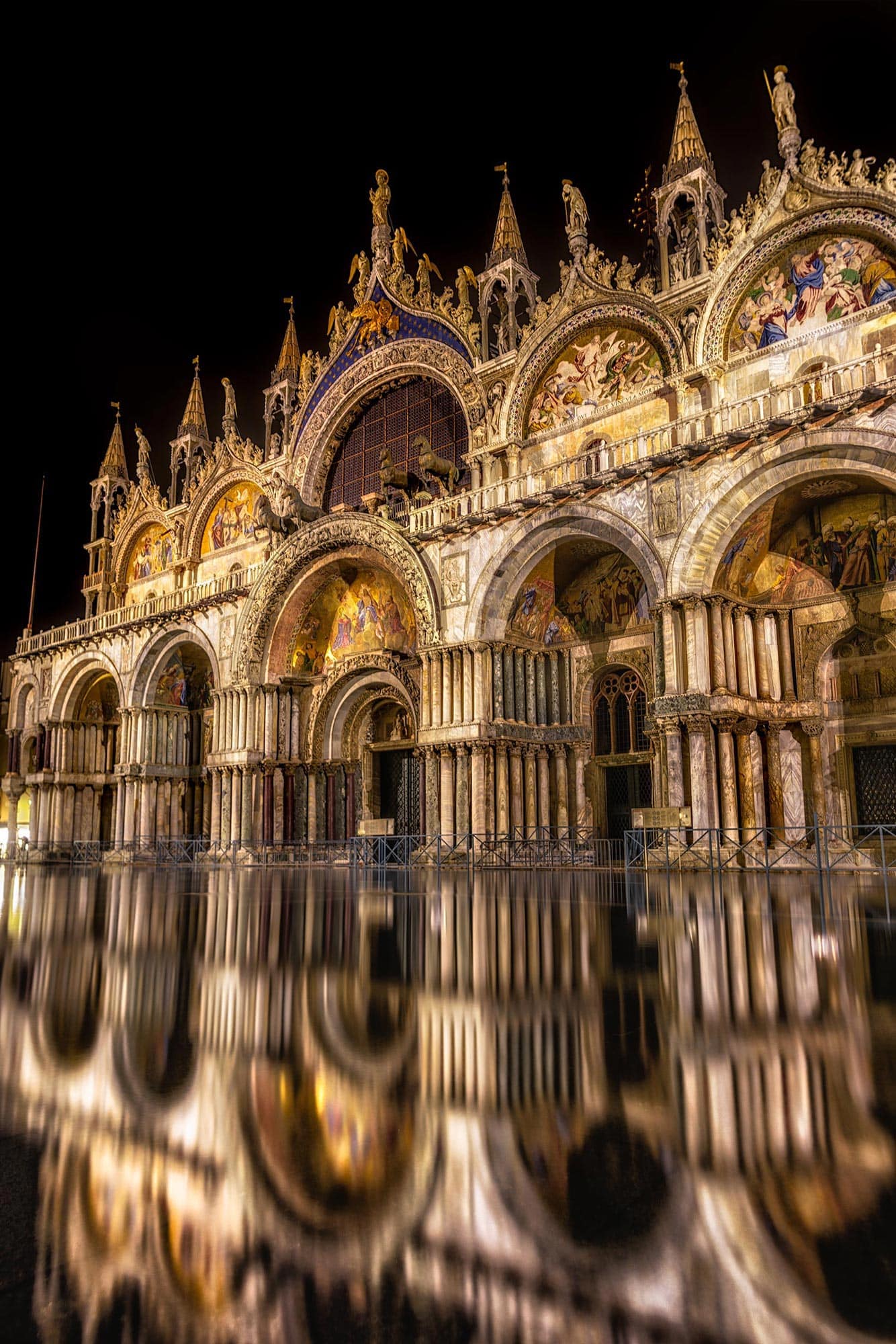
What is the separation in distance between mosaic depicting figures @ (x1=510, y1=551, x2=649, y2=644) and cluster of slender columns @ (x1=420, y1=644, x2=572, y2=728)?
1.88 ft

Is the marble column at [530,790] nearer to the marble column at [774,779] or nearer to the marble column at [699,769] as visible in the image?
the marble column at [699,769]

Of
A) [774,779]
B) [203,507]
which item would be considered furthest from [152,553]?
[774,779]

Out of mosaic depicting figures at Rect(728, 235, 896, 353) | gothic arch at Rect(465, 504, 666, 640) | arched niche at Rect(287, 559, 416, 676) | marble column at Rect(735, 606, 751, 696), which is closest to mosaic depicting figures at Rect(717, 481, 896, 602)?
marble column at Rect(735, 606, 751, 696)

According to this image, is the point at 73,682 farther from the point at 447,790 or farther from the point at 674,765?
the point at 674,765

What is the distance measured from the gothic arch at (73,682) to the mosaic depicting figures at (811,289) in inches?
975

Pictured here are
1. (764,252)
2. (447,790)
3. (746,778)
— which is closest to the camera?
(746,778)

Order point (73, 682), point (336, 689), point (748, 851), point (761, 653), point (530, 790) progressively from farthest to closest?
point (73, 682)
point (336, 689)
point (530, 790)
point (761, 653)
point (748, 851)

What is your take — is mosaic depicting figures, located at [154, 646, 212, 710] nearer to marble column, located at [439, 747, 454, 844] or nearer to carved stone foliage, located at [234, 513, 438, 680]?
carved stone foliage, located at [234, 513, 438, 680]

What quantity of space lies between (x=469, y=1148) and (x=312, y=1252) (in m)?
0.60

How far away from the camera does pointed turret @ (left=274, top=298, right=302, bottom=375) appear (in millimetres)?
30578

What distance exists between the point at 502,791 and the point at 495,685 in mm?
2423

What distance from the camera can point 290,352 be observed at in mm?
30750

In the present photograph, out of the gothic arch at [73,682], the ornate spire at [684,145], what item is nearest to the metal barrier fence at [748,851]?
the ornate spire at [684,145]

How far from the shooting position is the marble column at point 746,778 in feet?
52.6
